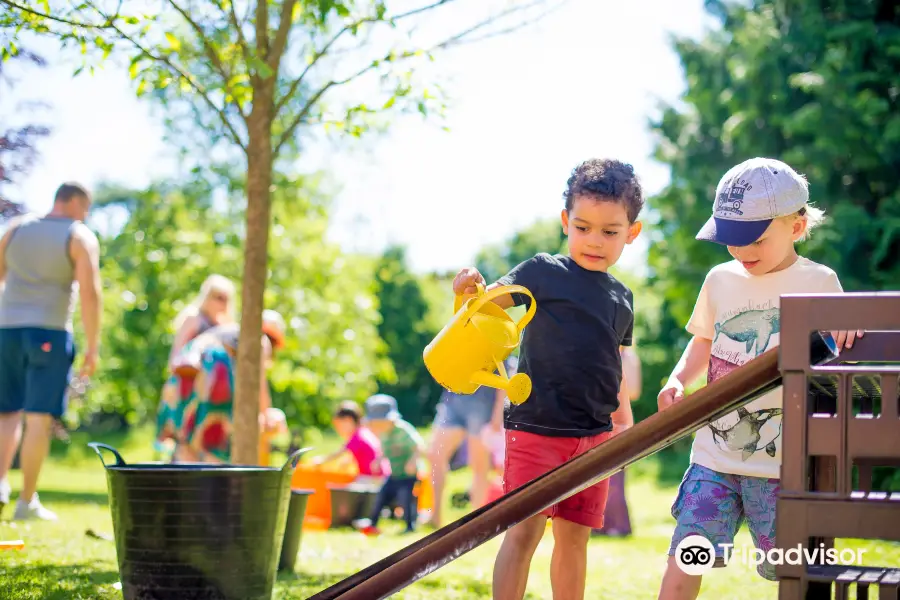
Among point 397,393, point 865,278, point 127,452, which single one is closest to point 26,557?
point 865,278

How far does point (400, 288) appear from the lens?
922 inches

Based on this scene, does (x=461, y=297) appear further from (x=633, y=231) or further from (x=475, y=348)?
(x=633, y=231)

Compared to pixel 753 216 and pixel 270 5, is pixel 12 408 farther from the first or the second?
pixel 753 216

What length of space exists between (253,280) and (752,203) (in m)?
2.15

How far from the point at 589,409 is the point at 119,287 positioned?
12883 millimetres

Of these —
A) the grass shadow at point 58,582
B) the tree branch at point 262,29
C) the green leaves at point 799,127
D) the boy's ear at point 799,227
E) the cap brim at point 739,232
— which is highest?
→ the green leaves at point 799,127

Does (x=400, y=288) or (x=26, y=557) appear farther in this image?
(x=400, y=288)

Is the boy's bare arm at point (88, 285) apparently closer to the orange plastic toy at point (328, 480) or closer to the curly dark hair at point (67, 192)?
the curly dark hair at point (67, 192)

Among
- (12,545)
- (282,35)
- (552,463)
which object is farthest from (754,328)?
(12,545)

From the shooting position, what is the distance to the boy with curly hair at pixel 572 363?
9.25ft

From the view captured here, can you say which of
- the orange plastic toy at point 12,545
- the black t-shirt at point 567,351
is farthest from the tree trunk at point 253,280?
the black t-shirt at point 567,351

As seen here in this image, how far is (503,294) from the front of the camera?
2.80 meters

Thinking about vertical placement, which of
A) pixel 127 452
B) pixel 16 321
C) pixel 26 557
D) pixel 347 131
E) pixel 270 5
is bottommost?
pixel 127 452

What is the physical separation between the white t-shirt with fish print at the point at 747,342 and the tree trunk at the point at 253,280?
1.95 metres
